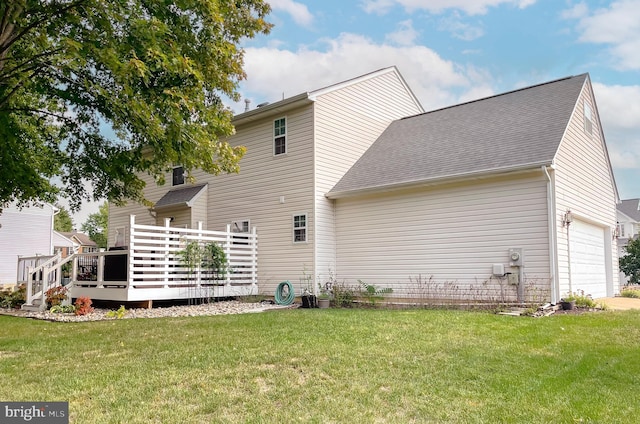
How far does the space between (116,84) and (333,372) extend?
6.13m

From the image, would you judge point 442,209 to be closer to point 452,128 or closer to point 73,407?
point 452,128

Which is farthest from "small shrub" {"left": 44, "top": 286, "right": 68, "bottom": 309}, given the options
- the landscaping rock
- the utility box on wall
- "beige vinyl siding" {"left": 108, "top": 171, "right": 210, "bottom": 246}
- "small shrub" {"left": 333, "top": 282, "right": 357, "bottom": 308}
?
the utility box on wall

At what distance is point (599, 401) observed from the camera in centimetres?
374

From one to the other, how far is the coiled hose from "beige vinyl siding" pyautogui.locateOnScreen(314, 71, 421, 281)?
2.79ft

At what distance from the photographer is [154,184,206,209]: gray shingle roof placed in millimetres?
15703

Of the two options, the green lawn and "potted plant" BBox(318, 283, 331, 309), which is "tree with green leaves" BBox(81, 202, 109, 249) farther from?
the green lawn

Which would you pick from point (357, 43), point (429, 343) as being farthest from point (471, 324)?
point (357, 43)

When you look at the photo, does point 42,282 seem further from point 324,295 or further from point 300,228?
point 324,295

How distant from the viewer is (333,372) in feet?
14.6

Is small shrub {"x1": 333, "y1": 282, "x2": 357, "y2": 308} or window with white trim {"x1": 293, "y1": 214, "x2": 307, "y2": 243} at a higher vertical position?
window with white trim {"x1": 293, "y1": 214, "x2": 307, "y2": 243}

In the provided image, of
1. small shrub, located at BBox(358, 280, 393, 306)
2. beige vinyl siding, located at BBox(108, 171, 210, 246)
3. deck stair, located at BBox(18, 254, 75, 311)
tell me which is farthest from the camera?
beige vinyl siding, located at BBox(108, 171, 210, 246)

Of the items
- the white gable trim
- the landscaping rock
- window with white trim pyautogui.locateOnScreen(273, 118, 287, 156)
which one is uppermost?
the white gable trim

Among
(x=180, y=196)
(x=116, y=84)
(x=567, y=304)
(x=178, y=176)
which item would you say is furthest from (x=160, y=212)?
(x=567, y=304)

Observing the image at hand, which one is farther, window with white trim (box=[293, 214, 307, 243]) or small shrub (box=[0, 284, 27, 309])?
window with white trim (box=[293, 214, 307, 243])
